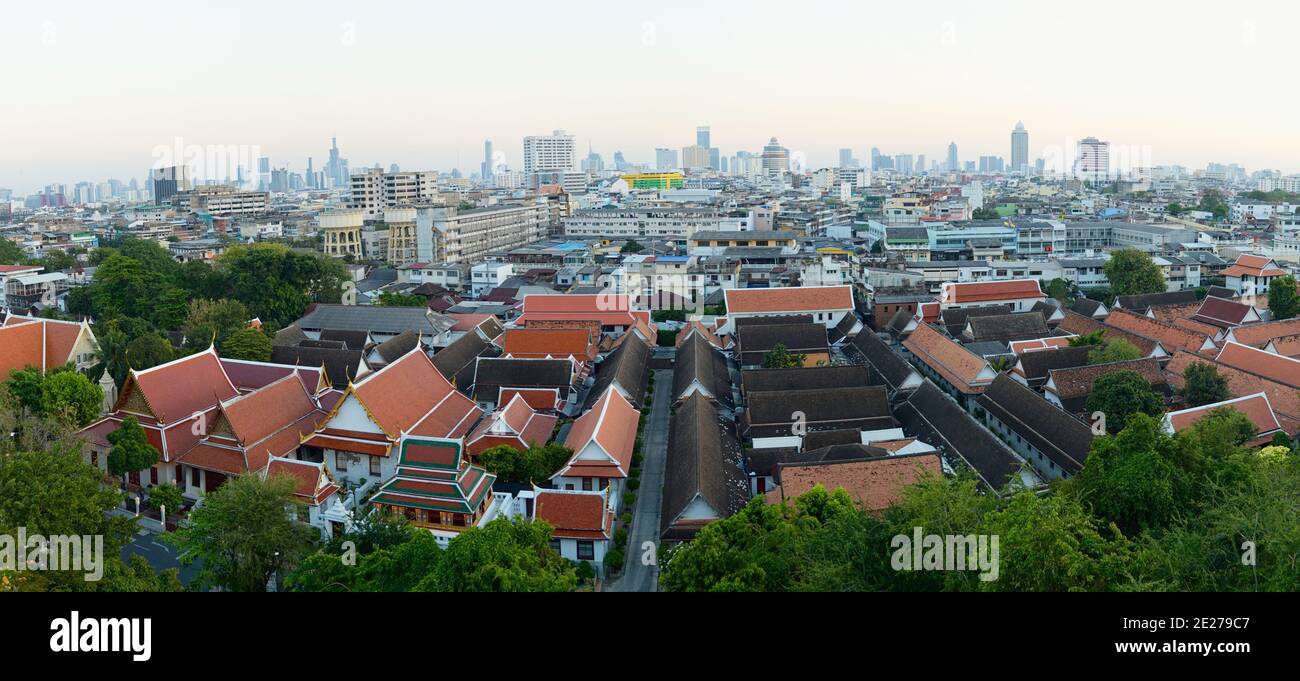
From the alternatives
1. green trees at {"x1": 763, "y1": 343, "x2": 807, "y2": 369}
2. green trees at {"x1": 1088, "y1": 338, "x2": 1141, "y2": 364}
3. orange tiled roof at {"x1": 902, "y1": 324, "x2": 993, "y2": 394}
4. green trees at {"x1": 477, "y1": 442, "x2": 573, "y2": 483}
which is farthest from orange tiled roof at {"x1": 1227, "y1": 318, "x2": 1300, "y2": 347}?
green trees at {"x1": 477, "y1": 442, "x2": 573, "y2": 483}

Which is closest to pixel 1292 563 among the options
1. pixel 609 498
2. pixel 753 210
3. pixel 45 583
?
pixel 609 498

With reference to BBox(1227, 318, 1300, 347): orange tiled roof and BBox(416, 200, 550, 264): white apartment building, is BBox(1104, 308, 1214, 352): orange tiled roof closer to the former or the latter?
BBox(1227, 318, 1300, 347): orange tiled roof

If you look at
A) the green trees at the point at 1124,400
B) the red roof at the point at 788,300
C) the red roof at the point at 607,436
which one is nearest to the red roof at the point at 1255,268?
the red roof at the point at 788,300

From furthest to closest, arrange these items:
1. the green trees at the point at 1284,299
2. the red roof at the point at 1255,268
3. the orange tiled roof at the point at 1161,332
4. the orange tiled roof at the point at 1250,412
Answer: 1. the red roof at the point at 1255,268
2. the green trees at the point at 1284,299
3. the orange tiled roof at the point at 1161,332
4. the orange tiled roof at the point at 1250,412

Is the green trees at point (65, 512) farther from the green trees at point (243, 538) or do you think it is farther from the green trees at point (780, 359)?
the green trees at point (780, 359)

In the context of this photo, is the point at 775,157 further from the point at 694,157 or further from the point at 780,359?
the point at 780,359

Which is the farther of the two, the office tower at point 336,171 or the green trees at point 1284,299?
the office tower at point 336,171

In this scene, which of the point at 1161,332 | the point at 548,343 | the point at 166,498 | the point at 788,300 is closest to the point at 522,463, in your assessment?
the point at 166,498
